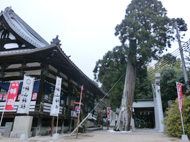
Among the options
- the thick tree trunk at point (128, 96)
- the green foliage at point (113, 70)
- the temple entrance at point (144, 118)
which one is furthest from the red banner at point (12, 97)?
the temple entrance at point (144, 118)

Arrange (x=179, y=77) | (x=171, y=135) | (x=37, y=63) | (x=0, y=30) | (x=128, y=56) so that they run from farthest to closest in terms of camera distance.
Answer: (x=179, y=77)
(x=128, y=56)
(x=0, y=30)
(x=37, y=63)
(x=171, y=135)

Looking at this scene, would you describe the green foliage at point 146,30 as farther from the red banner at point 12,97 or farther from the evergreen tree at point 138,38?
the red banner at point 12,97

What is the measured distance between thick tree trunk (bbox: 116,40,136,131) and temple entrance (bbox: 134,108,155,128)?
10.8 meters

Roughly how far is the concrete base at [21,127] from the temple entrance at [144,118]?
1741 cm

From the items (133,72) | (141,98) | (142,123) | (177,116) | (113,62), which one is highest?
(113,62)

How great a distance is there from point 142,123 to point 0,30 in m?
22.5

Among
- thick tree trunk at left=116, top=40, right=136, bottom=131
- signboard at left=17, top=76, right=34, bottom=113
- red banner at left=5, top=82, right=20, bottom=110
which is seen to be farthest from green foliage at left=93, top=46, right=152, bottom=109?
red banner at left=5, top=82, right=20, bottom=110

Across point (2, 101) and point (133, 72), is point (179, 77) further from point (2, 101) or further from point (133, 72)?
point (2, 101)

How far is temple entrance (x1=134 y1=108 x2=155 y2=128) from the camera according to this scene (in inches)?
834

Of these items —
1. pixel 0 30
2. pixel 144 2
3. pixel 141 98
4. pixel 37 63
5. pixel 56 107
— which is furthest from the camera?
pixel 141 98

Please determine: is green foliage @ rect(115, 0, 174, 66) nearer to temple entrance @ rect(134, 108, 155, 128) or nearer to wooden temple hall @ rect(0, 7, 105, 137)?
wooden temple hall @ rect(0, 7, 105, 137)

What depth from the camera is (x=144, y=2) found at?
12.7 m

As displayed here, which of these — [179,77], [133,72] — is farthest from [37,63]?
[179,77]

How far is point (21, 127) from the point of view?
21.9 ft
